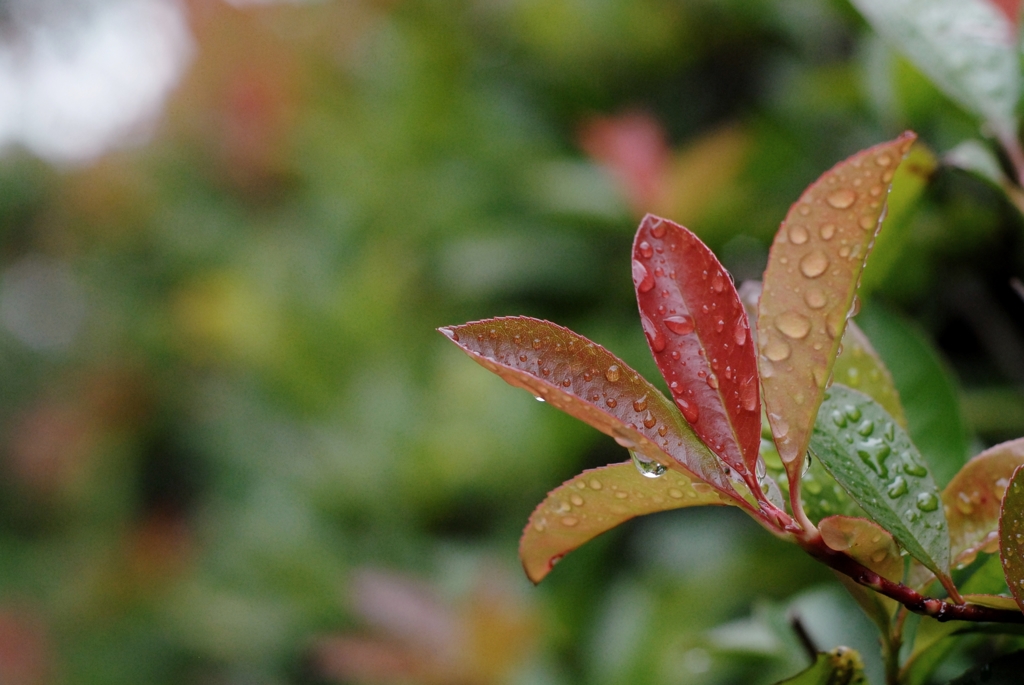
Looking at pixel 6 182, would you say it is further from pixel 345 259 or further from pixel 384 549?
pixel 384 549

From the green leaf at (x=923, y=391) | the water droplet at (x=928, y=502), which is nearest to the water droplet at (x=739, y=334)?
the water droplet at (x=928, y=502)

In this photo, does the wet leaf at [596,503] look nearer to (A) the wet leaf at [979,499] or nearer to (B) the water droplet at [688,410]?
(B) the water droplet at [688,410]

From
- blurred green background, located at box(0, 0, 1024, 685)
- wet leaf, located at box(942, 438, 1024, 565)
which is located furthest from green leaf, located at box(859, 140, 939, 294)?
wet leaf, located at box(942, 438, 1024, 565)

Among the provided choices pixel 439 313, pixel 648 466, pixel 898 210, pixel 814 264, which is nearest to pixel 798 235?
pixel 814 264

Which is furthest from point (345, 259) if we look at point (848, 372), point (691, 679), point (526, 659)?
point (848, 372)

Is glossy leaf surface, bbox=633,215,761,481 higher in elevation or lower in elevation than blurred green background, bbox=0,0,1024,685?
lower

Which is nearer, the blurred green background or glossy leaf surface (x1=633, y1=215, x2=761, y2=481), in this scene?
glossy leaf surface (x1=633, y1=215, x2=761, y2=481)

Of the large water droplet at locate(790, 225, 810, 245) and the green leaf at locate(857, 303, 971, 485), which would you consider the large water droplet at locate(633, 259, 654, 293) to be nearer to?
the large water droplet at locate(790, 225, 810, 245)

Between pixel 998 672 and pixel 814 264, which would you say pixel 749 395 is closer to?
pixel 814 264

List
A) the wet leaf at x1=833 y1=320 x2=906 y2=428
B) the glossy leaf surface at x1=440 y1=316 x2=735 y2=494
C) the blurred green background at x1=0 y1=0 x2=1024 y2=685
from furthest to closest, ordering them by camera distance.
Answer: the blurred green background at x1=0 y1=0 x2=1024 y2=685 < the wet leaf at x1=833 y1=320 x2=906 y2=428 < the glossy leaf surface at x1=440 y1=316 x2=735 y2=494
